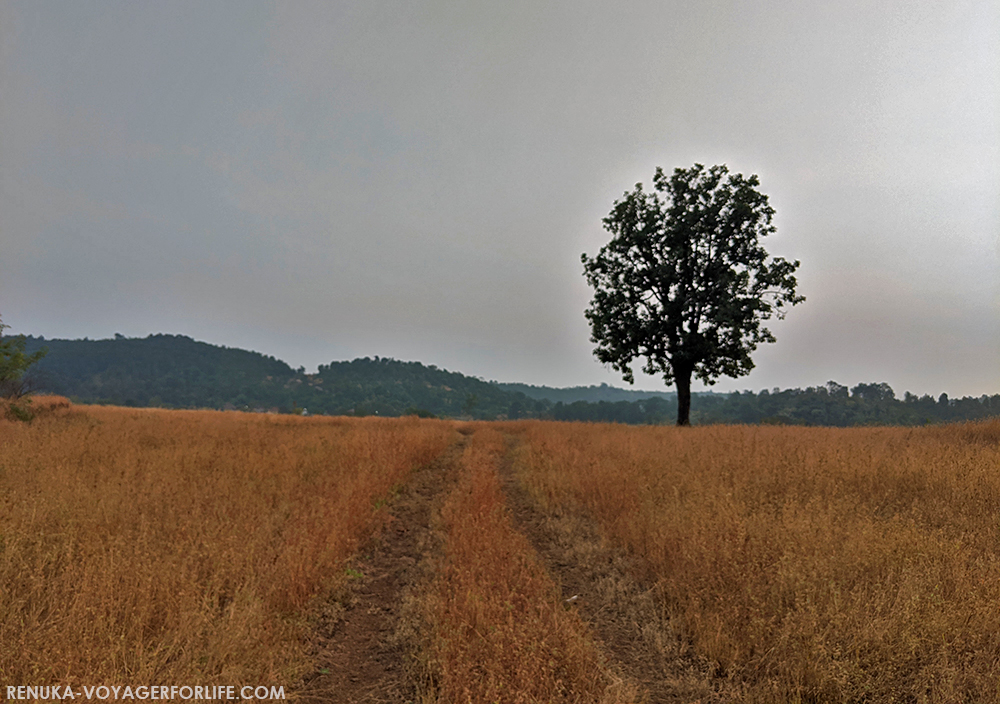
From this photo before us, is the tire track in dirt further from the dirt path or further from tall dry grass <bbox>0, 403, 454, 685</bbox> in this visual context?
tall dry grass <bbox>0, 403, 454, 685</bbox>

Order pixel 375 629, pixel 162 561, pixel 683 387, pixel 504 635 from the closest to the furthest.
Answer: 1. pixel 504 635
2. pixel 375 629
3. pixel 162 561
4. pixel 683 387

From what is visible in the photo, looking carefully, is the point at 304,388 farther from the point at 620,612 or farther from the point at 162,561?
the point at 620,612

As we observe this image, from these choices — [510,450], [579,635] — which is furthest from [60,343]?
[579,635]

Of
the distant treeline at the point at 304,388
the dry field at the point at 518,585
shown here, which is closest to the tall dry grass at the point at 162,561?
the dry field at the point at 518,585

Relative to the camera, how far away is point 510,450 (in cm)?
1756

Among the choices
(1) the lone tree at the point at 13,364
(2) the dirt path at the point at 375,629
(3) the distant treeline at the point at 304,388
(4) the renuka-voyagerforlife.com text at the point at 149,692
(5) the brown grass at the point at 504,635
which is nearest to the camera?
(4) the renuka-voyagerforlife.com text at the point at 149,692

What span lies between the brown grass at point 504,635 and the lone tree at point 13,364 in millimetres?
24773

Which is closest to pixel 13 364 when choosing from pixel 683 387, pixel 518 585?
pixel 518 585

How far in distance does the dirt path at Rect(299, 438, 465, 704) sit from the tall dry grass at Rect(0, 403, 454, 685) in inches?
11.6

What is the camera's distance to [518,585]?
4.73 metres

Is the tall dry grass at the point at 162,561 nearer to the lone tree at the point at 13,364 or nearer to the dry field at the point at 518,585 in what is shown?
the dry field at the point at 518,585

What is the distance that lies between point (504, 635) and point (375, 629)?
5.43 ft

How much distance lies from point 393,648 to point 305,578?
4.94ft

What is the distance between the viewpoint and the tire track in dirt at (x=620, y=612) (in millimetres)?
3580
